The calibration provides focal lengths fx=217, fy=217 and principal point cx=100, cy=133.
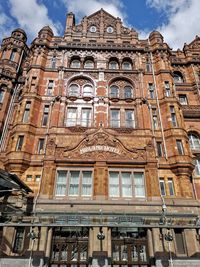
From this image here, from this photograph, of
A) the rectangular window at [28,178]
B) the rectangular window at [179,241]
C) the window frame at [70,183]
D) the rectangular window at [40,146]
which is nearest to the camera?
the rectangular window at [179,241]

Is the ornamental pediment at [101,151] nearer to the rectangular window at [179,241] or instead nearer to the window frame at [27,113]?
the window frame at [27,113]

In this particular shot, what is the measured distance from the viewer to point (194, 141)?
73.8 ft

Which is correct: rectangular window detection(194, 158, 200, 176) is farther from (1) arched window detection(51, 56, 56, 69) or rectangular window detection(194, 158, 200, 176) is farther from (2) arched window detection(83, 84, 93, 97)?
(1) arched window detection(51, 56, 56, 69)

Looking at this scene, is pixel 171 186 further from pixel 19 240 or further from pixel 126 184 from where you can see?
pixel 19 240

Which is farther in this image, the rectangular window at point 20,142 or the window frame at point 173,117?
the window frame at point 173,117

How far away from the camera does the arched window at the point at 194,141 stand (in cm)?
2203

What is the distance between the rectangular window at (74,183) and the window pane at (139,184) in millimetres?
3757

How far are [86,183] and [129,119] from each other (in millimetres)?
8268

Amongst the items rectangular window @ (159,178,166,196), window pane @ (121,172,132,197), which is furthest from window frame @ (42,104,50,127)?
rectangular window @ (159,178,166,196)

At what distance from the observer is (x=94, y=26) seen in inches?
1280

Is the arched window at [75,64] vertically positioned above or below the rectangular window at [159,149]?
above

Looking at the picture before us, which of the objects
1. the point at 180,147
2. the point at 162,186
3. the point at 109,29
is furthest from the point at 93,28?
the point at 162,186

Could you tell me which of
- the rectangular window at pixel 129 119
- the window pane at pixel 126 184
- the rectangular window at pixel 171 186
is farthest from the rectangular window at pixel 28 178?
the rectangular window at pixel 171 186

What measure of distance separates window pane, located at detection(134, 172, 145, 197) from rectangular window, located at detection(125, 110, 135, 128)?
545 centimetres
